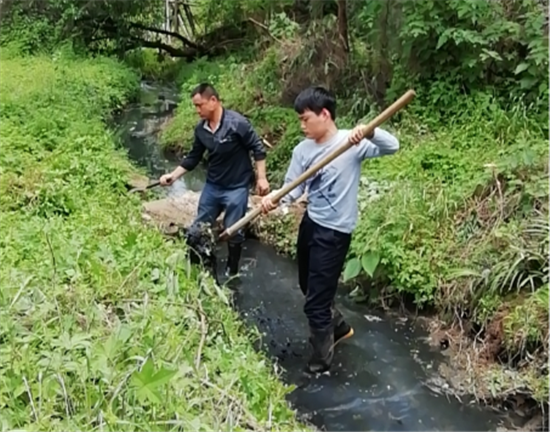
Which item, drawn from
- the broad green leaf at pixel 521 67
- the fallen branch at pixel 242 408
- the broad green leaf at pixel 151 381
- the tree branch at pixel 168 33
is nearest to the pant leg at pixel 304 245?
the fallen branch at pixel 242 408

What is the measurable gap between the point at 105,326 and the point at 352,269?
2.53 m

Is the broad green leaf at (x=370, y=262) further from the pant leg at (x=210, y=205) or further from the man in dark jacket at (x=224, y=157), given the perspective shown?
the pant leg at (x=210, y=205)

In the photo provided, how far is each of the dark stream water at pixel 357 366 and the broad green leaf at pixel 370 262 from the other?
1.01ft

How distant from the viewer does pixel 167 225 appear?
641cm

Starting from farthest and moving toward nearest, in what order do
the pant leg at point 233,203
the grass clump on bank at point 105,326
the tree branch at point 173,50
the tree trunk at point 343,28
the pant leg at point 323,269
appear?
the tree branch at point 173,50 < the tree trunk at point 343,28 < the pant leg at point 233,203 < the pant leg at point 323,269 < the grass clump on bank at point 105,326

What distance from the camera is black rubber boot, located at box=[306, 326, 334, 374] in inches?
174

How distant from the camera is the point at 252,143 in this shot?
5301mm

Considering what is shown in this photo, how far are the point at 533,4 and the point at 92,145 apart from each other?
460 cm

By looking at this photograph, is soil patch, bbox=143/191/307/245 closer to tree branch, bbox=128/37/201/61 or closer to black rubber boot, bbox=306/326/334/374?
black rubber boot, bbox=306/326/334/374

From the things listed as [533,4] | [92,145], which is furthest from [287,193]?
[533,4]

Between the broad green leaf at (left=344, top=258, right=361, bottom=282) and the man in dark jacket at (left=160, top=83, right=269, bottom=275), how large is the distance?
0.90 metres

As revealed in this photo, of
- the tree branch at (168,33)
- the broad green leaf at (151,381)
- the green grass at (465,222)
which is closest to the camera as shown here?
the broad green leaf at (151,381)

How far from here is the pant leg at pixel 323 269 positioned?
13.8 ft

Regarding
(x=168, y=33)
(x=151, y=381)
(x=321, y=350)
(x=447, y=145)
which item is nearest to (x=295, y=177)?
(x=321, y=350)
